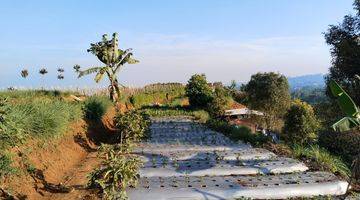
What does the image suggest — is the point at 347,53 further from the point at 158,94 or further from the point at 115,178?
the point at 158,94

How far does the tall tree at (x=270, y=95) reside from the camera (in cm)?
3728

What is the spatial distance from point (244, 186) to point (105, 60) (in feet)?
50.7

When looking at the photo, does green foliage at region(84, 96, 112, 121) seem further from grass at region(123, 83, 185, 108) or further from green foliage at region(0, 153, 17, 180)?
grass at region(123, 83, 185, 108)

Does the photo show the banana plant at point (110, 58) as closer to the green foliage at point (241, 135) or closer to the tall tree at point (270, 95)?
the green foliage at point (241, 135)

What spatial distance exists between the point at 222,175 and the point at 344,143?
35.5 feet

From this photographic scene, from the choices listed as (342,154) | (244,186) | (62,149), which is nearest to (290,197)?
(244,186)

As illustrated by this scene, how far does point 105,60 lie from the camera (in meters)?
24.8

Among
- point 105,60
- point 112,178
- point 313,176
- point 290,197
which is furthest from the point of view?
point 105,60

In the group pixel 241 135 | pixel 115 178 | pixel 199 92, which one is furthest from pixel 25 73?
pixel 115 178

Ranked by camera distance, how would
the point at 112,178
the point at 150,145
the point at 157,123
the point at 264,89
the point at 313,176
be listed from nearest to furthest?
the point at 112,178 < the point at 313,176 < the point at 150,145 < the point at 157,123 < the point at 264,89

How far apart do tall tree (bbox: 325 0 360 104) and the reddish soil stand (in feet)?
39.1

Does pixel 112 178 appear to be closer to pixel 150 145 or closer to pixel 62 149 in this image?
pixel 62 149

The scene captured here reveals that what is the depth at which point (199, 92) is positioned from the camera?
39.8 m

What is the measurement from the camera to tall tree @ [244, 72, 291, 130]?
37.3 metres
